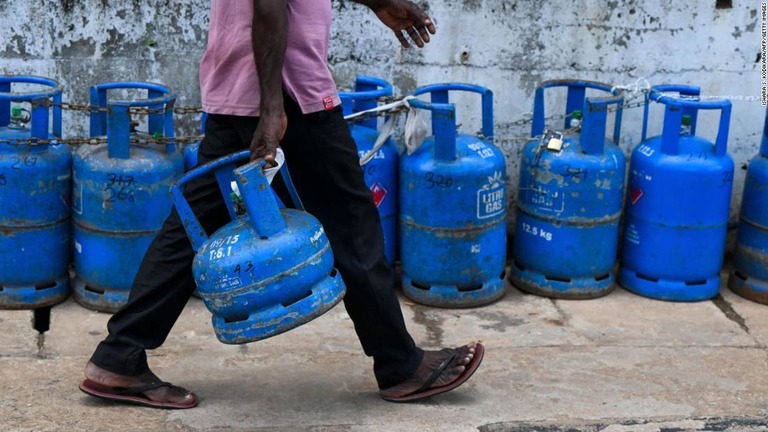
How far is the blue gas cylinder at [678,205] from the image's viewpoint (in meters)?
5.04

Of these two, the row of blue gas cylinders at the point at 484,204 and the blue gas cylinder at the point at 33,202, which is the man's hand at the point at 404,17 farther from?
the blue gas cylinder at the point at 33,202

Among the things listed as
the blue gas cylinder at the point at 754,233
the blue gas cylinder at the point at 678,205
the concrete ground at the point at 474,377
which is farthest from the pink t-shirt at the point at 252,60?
the blue gas cylinder at the point at 754,233

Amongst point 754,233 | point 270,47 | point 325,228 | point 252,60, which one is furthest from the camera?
point 754,233

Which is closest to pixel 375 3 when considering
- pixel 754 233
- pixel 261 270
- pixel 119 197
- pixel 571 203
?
pixel 261 270

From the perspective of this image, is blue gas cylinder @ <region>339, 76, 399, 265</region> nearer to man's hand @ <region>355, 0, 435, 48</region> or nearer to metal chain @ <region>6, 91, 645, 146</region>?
metal chain @ <region>6, 91, 645, 146</region>

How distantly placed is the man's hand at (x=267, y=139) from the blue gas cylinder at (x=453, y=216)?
1.53 m

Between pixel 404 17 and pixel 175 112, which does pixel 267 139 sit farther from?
pixel 175 112

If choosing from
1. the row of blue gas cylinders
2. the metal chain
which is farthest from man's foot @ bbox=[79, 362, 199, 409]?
the metal chain

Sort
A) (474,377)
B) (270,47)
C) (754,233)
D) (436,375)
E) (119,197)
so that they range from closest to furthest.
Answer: (270,47), (436,375), (474,377), (119,197), (754,233)

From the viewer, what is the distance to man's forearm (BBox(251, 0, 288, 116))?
3.25 meters

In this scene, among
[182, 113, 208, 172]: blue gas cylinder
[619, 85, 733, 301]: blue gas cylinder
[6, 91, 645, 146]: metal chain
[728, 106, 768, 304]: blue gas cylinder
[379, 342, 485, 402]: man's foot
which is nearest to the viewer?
[379, 342, 485, 402]: man's foot

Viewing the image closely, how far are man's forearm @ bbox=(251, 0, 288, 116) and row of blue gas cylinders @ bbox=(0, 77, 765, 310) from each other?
4.60 ft

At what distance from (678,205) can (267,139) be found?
239cm

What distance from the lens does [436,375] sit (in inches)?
154
